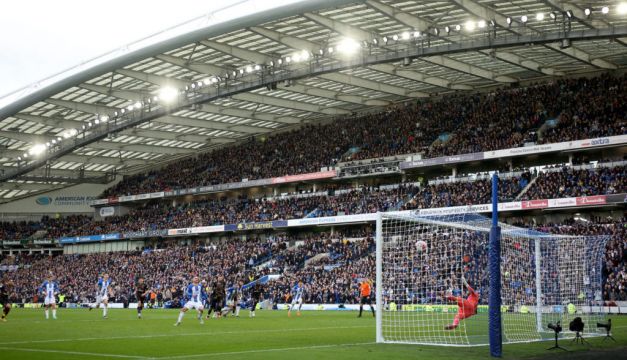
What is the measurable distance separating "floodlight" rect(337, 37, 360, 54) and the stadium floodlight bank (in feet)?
67.1

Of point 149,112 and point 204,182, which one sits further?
point 204,182

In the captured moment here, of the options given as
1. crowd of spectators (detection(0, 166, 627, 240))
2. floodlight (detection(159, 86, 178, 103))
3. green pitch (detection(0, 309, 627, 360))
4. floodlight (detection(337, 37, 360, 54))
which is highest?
floodlight (detection(337, 37, 360, 54))

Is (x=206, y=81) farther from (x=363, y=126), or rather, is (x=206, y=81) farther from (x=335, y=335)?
(x=335, y=335)

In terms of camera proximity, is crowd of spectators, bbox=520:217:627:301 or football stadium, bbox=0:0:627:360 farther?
crowd of spectators, bbox=520:217:627:301

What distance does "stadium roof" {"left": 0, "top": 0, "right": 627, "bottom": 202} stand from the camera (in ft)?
130

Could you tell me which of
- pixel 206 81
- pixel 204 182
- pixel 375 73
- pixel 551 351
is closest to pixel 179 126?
pixel 204 182

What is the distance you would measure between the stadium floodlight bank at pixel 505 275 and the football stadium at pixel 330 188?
0.11 metres

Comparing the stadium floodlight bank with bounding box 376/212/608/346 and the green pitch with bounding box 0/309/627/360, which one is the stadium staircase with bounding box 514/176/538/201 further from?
the green pitch with bounding box 0/309/627/360

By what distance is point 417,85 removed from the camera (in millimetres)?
58438

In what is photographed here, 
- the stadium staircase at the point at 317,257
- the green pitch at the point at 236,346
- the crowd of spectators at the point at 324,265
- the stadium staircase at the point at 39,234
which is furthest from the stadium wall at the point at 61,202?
the green pitch at the point at 236,346

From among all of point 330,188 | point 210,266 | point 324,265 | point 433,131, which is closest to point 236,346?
point 324,265

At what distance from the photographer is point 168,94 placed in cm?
5391

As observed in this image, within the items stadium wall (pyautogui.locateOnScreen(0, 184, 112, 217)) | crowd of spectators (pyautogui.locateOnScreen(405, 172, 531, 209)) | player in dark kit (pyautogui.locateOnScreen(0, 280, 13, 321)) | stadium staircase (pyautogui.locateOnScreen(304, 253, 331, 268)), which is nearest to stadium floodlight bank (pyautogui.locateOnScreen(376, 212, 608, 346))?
player in dark kit (pyautogui.locateOnScreen(0, 280, 13, 321))

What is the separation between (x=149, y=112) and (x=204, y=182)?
16412 mm
